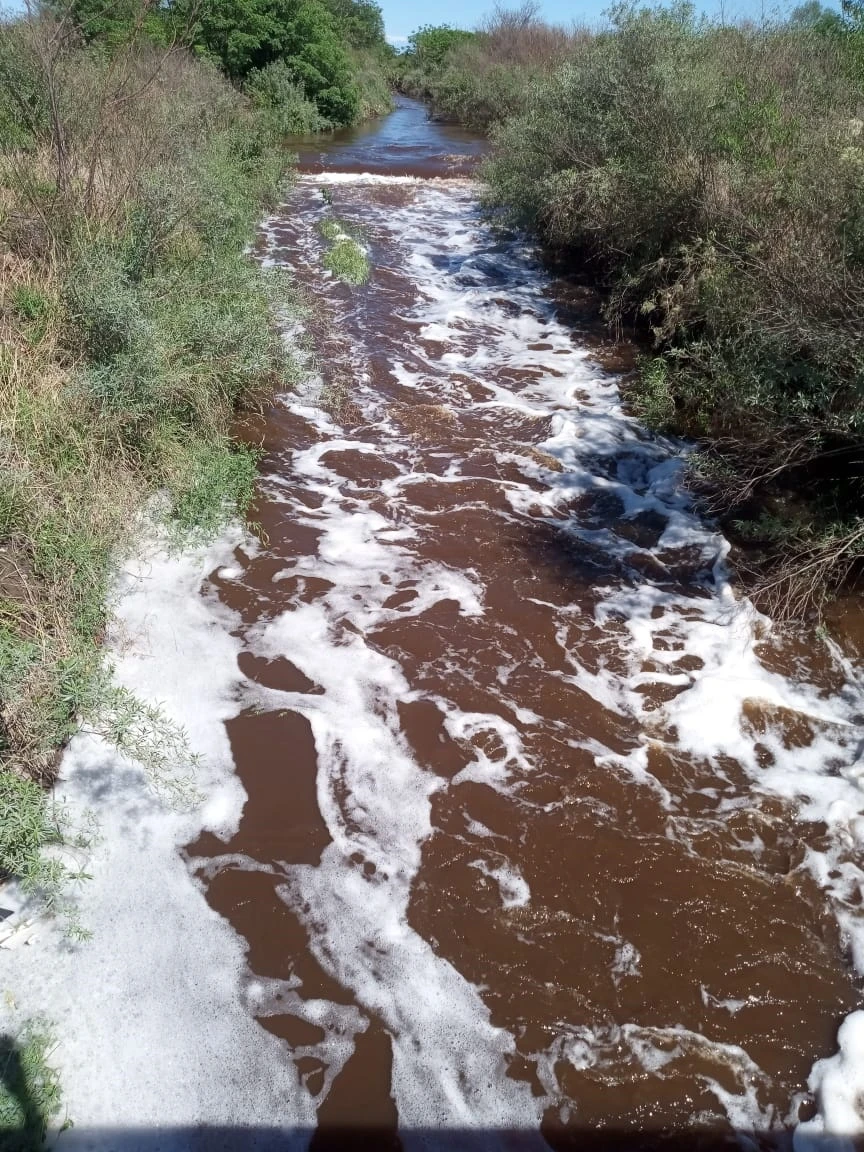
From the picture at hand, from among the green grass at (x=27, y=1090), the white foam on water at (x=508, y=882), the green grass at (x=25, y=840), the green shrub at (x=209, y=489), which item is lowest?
the green grass at (x=27, y=1090)

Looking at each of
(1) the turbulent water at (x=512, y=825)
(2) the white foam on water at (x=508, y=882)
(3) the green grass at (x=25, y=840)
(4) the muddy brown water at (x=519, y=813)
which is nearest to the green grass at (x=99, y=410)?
(3) the green grass at (x=25, y=840)

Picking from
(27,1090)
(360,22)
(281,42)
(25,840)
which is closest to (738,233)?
(25,840)

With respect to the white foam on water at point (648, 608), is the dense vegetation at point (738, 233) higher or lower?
higher

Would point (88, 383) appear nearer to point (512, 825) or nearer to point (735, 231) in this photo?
point (512, 825)

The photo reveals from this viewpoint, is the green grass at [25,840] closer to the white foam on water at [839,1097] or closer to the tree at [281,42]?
the white foam on water at [839,1097]

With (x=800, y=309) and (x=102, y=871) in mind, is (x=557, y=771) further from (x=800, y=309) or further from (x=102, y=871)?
(x=800, y=309)

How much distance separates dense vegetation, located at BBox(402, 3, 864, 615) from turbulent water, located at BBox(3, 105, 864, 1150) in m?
0.75

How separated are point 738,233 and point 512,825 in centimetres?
746

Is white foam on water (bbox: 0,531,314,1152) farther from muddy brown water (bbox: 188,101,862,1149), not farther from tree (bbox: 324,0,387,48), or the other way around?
tree (bbox: 324,0,387,48)

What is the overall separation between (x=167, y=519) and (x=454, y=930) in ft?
13.9

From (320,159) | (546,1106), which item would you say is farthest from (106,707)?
(320,159)

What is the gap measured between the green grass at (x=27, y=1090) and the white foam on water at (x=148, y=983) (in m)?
0.06

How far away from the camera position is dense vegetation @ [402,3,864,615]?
5848 mm

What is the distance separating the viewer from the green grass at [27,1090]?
291 cm
